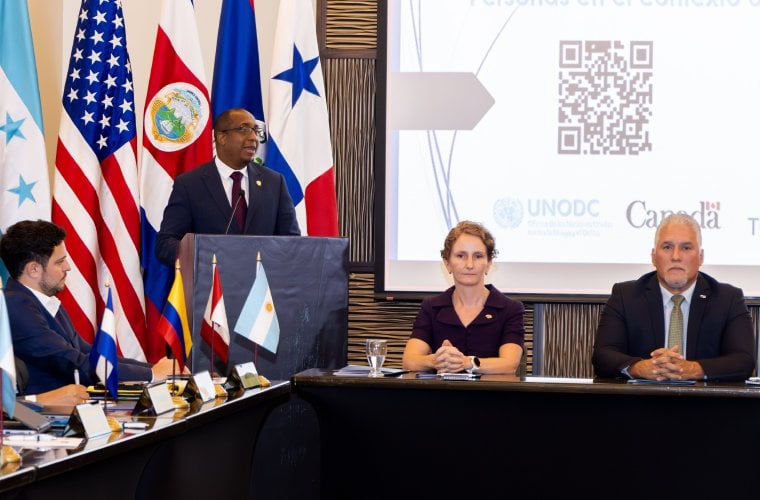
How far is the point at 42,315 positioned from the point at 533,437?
153cm

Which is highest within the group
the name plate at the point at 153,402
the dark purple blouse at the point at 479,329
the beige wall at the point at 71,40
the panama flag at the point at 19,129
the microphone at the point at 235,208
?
the beige wall at the point at 71,40

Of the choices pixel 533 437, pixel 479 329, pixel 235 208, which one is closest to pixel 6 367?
pixel 533 437

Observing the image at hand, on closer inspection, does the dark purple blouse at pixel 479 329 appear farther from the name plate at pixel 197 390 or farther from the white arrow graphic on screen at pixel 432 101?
the white arrow graphic on screen at pixel 432 101

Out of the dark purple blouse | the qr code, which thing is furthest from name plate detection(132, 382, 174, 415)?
the qr code

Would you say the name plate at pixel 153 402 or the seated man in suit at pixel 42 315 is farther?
the seated man in suit at pixel 42 315

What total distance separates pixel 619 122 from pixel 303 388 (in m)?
2.55

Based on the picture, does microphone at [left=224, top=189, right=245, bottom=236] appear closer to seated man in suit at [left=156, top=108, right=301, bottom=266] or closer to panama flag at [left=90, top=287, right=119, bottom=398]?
seated man in suit at [left=156, top=108, right=301, bottom=266]

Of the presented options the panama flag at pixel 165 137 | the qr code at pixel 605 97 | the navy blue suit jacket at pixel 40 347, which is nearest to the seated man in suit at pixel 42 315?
the navy blue suit jacket at pixel 40 347

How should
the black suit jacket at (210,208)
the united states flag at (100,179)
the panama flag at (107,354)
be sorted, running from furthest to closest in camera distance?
the united states flag at (100,179) → the black suit jacket at (210,208) → the panama flag at (107,354)

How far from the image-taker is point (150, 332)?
4.78 m

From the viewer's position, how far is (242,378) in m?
2.91

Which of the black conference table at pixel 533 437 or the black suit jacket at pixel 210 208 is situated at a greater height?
the black suit jacket at pixel 210 208

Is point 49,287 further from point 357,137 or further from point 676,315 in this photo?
point 357,137

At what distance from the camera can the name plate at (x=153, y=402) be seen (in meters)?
2.31
